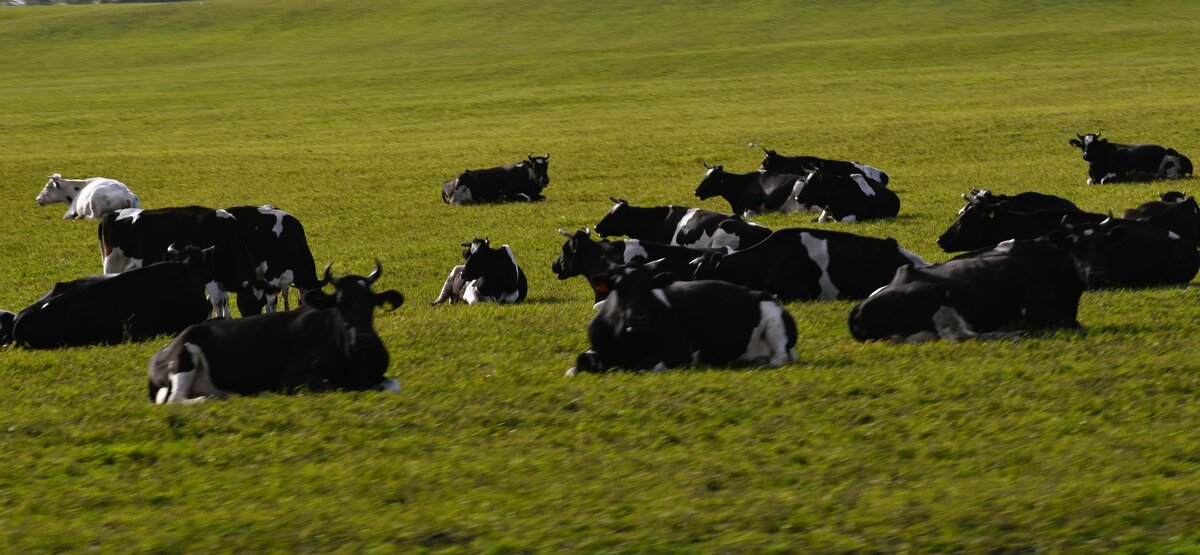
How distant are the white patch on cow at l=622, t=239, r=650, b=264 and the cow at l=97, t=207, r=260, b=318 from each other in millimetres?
4814

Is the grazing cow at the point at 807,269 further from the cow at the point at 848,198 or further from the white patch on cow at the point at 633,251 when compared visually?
the cow at the point at 848,198

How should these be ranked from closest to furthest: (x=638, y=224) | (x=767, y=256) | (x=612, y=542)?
(x=612, y=542)
(x=767, y=256)
(x=638, y=224)

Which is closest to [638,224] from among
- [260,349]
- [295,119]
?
[260,349]

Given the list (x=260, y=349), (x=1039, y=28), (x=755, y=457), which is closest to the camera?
(x=755, y=457)

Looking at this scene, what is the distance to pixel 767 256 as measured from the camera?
16234mm

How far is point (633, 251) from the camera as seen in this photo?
17609 mm

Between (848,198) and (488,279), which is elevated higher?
(488,279)

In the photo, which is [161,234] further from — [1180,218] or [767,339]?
[1180,218]

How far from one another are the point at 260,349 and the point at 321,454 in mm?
2559

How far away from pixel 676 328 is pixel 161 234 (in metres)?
9.91

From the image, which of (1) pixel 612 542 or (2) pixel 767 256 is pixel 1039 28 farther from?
(1) pixel 612 542

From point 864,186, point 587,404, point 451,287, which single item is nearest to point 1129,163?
point 864,186

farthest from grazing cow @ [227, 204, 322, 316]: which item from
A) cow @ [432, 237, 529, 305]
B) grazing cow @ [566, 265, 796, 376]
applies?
grazing cow @ [566, 265, 796, 376]

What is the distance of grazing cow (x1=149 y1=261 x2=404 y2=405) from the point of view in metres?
11.5
